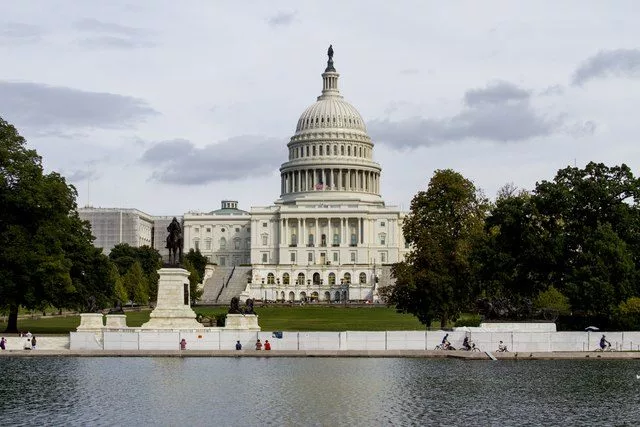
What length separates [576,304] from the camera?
6600cm

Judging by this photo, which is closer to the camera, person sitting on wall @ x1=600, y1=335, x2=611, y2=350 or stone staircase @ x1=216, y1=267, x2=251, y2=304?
person sitting on wall @ x1=600, y1=335, x2=611, y2=350

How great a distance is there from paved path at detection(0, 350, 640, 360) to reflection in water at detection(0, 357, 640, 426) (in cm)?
249

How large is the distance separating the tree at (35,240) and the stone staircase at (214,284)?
77.8 m

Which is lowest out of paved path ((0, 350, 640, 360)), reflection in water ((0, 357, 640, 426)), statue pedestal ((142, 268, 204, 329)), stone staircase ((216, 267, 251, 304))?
reflection in water ((0, 357, 640, 426))

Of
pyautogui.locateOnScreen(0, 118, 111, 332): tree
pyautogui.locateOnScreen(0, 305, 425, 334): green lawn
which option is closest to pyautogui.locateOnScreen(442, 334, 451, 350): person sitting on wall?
pyautogui.locateOnScreen(0, 305, 425, 334): green lawn

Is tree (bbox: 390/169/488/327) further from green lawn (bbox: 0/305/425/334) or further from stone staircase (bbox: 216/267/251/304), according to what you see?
stone staircase (bbox: 216/267/251/304)

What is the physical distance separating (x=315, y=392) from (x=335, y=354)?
54.2 ft

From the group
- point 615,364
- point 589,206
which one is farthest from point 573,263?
point 615,364

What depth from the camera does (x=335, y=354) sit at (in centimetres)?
5762

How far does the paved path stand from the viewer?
56.6 meters

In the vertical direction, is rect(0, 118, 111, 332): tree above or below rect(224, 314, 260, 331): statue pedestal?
above

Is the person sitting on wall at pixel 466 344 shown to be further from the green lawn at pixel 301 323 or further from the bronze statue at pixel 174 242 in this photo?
the green lawn at pixel 301 323

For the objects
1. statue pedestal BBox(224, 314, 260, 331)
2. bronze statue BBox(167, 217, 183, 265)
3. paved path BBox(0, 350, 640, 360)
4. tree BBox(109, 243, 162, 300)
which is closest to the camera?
paved path BBox(0, 350, 640, 360)

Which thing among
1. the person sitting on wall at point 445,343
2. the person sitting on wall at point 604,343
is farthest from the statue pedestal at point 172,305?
the person sitting on wall at point 604,343
